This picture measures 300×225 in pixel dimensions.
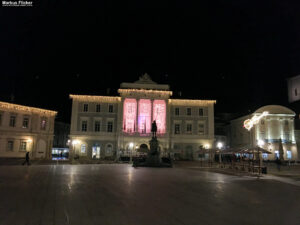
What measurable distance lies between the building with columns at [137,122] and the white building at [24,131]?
449 centimetres

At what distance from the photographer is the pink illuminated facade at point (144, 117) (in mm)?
47625

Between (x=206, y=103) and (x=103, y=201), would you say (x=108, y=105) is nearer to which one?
(x=206, y=103)

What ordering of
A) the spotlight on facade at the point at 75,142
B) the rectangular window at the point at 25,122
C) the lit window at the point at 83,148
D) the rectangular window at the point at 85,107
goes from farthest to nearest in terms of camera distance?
the rectangular window at the point at 85,107 < the lit window at the point at 83,148 < the spotlight on facade at the point at 75,142 < the rectangular window at the point at 25,122

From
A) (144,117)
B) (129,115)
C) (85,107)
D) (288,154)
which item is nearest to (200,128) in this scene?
(144,117)

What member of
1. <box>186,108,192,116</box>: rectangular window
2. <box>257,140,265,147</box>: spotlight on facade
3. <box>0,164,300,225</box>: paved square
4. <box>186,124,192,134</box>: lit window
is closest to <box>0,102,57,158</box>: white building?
<box>186,108,192,116</box>: rectangular window

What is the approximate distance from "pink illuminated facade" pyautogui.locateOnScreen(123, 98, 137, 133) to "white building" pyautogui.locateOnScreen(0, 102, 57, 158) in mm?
13122

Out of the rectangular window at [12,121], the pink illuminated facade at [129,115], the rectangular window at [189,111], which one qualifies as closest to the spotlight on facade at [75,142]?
the pink illuminated facade at [129,115]

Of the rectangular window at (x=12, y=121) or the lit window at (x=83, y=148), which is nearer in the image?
the rectangular window at (x=12, y=121)

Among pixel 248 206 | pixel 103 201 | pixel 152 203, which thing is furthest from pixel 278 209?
pixel 103 201

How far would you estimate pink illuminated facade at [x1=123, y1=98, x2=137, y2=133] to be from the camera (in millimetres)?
47281

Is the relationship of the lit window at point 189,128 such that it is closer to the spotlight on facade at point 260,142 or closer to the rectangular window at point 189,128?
the rectangular window at point 189,128

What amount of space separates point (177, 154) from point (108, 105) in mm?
16101

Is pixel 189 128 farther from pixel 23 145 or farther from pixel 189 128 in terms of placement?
pixel 23 145

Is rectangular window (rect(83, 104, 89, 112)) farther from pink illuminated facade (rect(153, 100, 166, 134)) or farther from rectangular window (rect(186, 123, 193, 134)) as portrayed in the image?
rectangular window (rect(186, 123, 193, 134))
